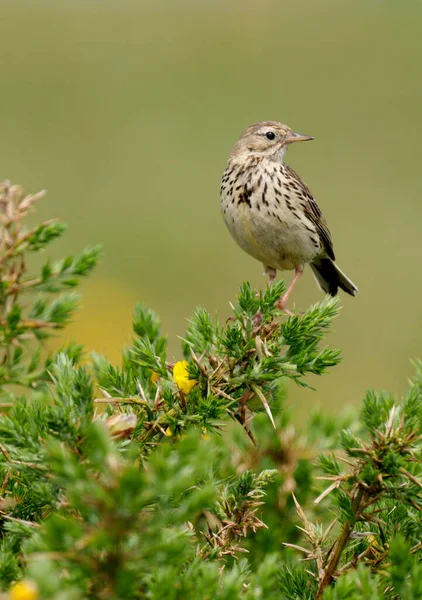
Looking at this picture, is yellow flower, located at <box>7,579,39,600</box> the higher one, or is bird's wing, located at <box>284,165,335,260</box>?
bird's wing, located at <box>284,165,335,260</box>

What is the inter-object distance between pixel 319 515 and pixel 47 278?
1115mm

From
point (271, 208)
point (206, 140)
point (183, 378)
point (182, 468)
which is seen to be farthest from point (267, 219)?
point (206, 140)

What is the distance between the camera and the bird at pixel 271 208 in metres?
4.61

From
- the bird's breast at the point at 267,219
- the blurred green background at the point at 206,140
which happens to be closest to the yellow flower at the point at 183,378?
the bird's breast at the point at 267,219

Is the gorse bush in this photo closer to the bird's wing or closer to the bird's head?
the bird's wing

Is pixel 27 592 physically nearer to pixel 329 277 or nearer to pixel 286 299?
pixel 286 299

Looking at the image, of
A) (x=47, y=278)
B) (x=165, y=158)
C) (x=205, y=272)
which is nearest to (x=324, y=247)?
(x=47, y=278)

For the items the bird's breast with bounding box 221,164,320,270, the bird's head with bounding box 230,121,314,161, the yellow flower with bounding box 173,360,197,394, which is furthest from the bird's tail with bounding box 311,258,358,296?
the yellow flower with bounding box 173,360,197,394

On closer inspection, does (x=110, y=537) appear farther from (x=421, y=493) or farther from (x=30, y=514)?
(x=421, y=493)

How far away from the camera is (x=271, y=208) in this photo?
4691 millimetres

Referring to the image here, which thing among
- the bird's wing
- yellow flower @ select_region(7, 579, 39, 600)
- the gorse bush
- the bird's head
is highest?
the bird's head

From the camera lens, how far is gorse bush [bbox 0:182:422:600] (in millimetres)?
1191

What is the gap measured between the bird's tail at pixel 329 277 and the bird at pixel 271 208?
2cm

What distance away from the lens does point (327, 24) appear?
20.4m
